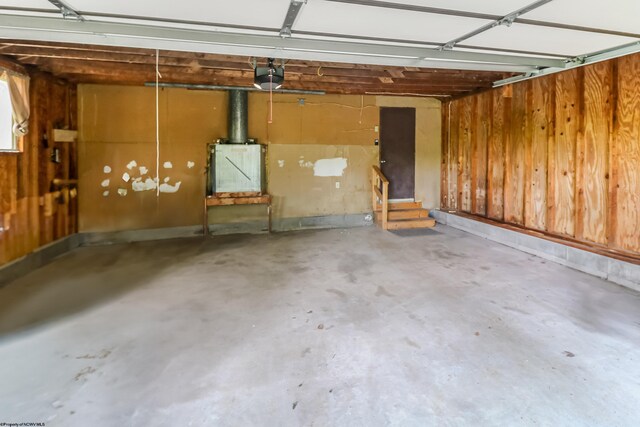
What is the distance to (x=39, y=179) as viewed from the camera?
4.37 meters

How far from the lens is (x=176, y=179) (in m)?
5.83

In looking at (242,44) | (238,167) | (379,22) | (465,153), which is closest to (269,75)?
(242,44)

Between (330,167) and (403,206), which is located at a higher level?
(330,167)

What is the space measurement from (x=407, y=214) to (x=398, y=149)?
1.35 m

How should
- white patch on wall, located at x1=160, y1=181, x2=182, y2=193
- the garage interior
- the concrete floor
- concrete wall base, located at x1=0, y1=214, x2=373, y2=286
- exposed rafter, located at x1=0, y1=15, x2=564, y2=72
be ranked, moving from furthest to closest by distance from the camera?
white patch on wall, located at x1=160, y1=181, x2=182, y2=193, concrete wall base, located at x1=0, y1=214, x2=373, y2=286, exposed rafter, located at x1=0, y1=15, x2=564, y2=72, the garage interior, the concrete floor

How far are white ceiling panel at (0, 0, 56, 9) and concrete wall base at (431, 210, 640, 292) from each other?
17.3 ft

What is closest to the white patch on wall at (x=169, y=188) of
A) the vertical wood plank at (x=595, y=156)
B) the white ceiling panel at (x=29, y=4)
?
the white ceiling panel at (x=29, y=4)

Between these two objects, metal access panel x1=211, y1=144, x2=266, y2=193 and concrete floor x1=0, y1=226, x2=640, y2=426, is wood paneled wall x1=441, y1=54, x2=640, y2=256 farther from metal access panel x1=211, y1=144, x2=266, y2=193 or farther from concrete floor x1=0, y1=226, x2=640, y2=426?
metal access panel x1=211, y1=144, x2=266, y2=193

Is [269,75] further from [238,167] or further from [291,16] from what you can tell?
[238,167]

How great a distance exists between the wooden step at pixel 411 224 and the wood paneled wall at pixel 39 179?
16.8ft

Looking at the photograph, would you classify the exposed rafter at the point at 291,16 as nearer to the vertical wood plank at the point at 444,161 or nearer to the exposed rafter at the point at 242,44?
the exposed rafter at the point at 242,44

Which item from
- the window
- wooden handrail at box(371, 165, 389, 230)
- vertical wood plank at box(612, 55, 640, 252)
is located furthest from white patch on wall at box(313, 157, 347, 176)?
the window

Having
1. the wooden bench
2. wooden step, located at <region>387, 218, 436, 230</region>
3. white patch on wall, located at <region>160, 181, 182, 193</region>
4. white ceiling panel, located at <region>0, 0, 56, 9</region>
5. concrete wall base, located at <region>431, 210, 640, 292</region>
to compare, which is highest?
white ceiling panel, located at <region>0, 0, 56, 9</region>

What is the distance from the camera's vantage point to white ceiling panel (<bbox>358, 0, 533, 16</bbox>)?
6.91 feet
